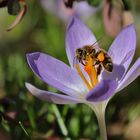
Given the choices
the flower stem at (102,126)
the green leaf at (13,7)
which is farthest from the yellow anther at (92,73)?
the green leaf at (13,7)

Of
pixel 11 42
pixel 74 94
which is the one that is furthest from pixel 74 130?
pixel 11 42

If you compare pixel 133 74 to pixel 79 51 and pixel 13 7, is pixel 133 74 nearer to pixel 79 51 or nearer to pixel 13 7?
pixel 79 51

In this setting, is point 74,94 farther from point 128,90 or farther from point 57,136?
point 128,90

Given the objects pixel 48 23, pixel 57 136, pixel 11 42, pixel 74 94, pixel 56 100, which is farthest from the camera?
pixel 11 42

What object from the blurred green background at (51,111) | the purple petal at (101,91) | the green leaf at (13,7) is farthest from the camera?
the blurred green background at (51,111)

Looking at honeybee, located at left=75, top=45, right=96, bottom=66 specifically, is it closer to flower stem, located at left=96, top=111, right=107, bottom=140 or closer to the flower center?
the flower center

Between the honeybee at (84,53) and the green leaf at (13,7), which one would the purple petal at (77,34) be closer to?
the honeybee at (84,53)
